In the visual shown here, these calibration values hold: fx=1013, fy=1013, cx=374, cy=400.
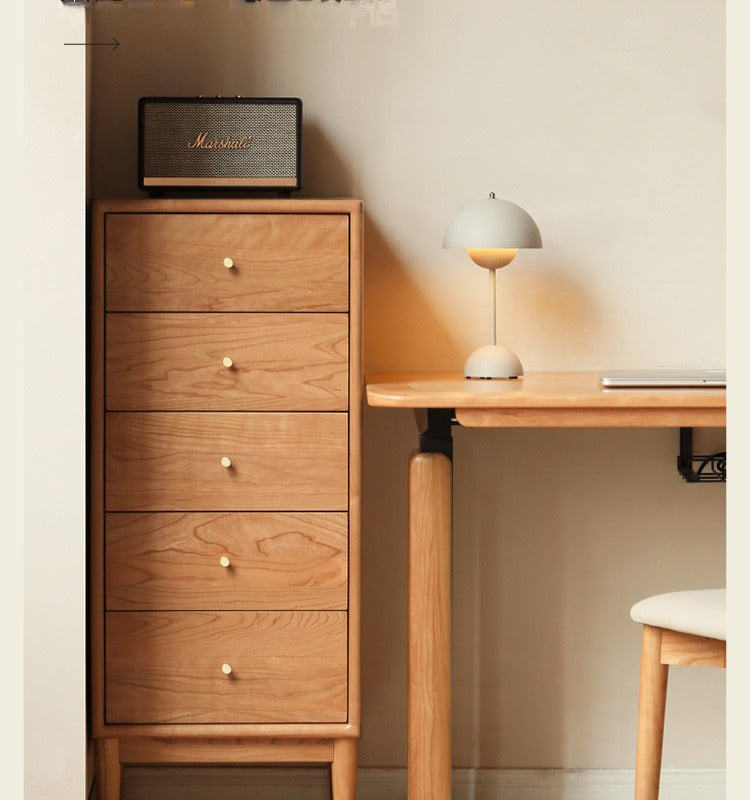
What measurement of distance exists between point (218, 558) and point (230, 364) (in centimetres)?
35

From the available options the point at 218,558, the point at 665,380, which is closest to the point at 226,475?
the point at 218,558

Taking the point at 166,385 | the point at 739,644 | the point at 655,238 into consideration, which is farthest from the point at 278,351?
the point at 739,644

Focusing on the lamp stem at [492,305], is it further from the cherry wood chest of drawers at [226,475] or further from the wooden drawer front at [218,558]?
the wooden drawer front at [218,558]

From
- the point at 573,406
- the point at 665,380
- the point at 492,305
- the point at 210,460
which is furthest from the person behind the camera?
the point at 492,305

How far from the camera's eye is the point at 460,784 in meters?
2.21

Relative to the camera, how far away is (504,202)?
6.40 feet

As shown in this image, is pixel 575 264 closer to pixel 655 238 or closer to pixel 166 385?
pixel 655 238

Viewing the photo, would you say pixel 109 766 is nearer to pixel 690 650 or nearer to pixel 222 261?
pixel 222 261

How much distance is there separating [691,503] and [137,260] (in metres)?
1.27

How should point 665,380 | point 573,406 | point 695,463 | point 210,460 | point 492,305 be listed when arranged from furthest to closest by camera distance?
point 695,463 → point 492,305 → point 210,460 → point 665,380 → point 573,406

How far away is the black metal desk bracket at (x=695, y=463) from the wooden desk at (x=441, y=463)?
44 cm

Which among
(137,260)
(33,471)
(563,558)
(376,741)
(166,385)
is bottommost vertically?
(376,741)

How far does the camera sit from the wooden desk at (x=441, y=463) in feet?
5.27

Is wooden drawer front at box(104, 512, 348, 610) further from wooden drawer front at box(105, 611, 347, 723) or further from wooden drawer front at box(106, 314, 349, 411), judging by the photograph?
wooden drawer front at box(106, 314, 349, 411)
